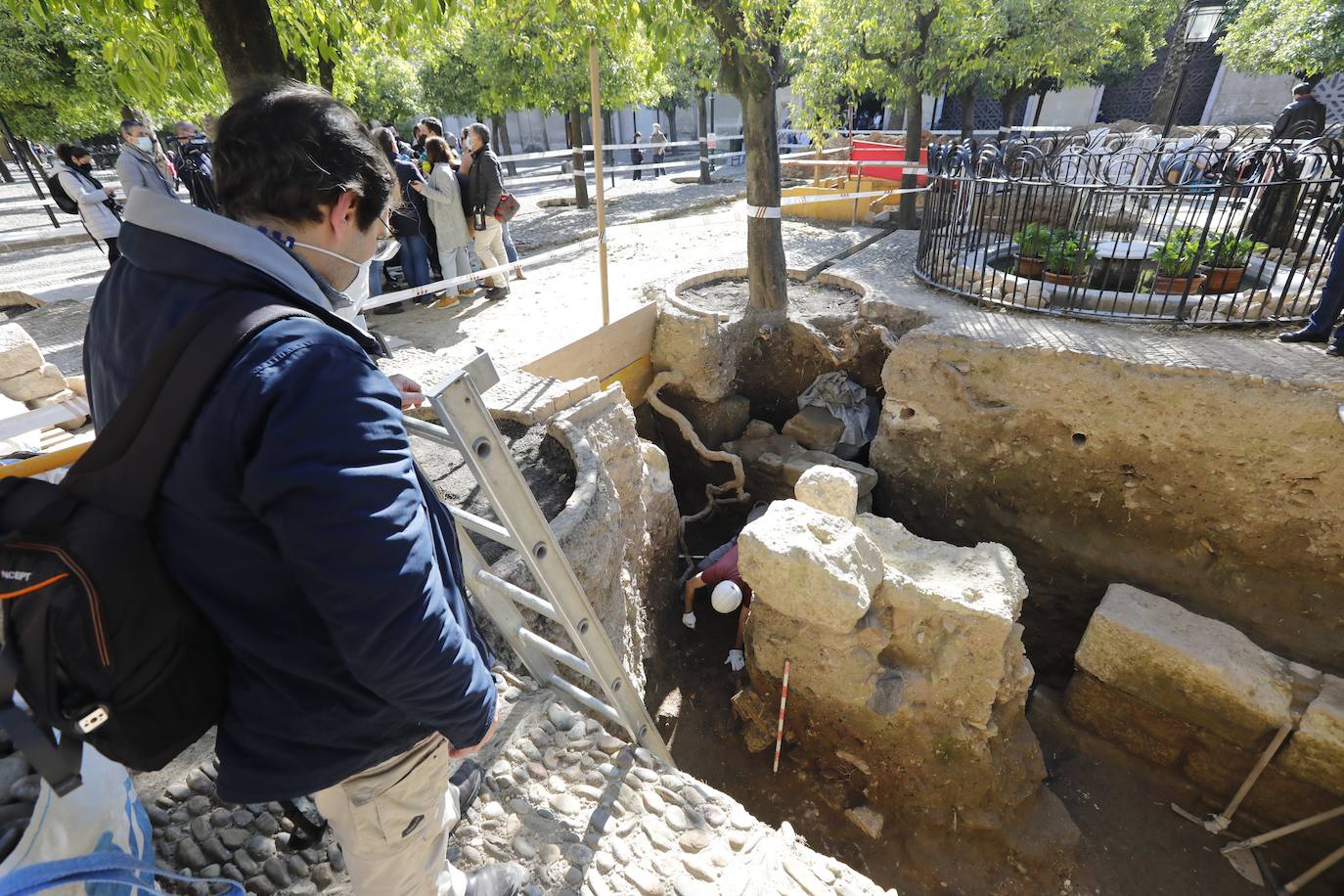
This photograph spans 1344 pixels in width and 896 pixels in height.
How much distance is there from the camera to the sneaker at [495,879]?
2.00 m

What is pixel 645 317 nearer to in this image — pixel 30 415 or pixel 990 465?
pixel 990 465

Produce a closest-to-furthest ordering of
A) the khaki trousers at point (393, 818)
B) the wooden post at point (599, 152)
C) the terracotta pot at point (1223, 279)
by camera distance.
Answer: the khaki trousers at point (393, 818) < the wooden post at point (599, 152) < the terracotta pot at point (1223, 279)

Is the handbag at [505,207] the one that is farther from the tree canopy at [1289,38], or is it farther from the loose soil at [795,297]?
the tree canopy at [1289,38]

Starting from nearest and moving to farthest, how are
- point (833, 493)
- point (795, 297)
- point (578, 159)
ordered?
point (833, 493) < point (795, 297) < point (578, 159)

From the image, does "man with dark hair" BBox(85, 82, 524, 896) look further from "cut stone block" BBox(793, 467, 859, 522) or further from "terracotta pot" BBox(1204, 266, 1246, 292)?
"terracotta pot" BBox(1204, 266, 1246, 292)

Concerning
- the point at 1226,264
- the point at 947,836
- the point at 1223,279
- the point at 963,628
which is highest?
the point at 1226,264

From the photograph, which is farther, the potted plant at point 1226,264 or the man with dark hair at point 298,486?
the potted plant at point 1226,264

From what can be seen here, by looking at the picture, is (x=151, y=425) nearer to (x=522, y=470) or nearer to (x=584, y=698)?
(x=584, y=698)

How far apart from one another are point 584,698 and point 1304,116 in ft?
35.7

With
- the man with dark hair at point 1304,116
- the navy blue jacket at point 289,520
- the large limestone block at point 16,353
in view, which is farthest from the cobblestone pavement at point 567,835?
the man with dark hair at point 1304,116

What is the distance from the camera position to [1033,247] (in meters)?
6.63

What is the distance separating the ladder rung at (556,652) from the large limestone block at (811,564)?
1.53 m

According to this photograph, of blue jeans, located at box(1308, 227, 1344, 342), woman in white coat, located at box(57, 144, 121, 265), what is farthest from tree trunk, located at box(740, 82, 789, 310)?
woman in white coat, located at box(57, 144, 121, 265)

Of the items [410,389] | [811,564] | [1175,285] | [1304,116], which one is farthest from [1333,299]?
[410,389]
